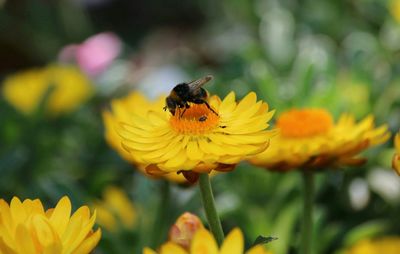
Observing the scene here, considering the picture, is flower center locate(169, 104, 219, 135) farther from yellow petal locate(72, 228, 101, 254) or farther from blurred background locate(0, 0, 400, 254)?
blurred background locate(0, 0, 400, 254)

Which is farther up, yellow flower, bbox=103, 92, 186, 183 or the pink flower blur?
the pink flower blur

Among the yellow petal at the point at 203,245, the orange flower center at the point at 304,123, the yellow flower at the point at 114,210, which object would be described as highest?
the orange flower center at the point at 304,123

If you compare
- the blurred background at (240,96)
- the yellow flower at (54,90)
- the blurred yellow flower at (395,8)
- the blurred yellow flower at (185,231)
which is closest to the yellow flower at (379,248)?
the blurred background at (240,96)

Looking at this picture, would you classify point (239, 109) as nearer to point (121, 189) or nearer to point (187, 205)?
point (187, 205)

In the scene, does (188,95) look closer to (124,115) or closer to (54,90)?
(124,115)

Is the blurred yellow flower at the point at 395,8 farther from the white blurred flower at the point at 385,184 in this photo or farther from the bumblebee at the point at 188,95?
the bumblebee at the point at 188,95

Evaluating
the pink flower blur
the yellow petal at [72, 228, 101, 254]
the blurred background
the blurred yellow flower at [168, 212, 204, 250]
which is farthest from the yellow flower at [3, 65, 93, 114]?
the yellow petal at [72, 228, 101, 254]
